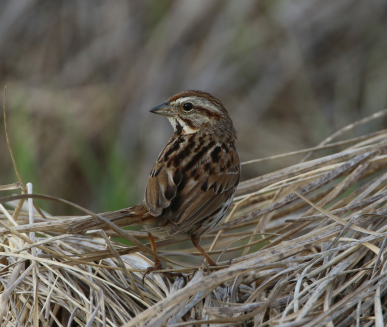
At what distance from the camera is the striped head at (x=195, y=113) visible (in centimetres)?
429

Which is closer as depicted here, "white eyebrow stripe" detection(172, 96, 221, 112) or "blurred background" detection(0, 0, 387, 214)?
"white eyebrow stripe" detection(172, 96, 221, 112)

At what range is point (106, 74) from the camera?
22.8 feet

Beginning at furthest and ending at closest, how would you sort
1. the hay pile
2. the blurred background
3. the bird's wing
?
the blurred background, the bird's wing, the hay pile

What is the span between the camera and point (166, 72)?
6.74 meters

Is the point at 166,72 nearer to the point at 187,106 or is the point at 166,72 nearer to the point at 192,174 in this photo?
the point at 187,106

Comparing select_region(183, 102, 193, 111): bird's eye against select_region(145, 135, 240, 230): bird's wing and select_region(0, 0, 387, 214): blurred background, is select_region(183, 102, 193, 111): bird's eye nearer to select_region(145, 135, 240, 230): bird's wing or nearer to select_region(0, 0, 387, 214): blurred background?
select_region(145, 135, 240, 230): bird's wing

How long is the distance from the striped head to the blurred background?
7.20 feet

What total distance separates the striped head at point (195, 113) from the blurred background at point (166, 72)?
2.20 metres

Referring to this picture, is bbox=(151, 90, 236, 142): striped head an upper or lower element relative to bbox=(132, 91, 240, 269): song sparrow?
upper

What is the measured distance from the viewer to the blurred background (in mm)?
6625

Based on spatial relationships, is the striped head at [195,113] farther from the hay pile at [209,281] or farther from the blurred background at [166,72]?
the blurred background at [166,72]

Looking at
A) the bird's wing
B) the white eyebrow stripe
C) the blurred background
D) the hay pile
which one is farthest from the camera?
the blurred background

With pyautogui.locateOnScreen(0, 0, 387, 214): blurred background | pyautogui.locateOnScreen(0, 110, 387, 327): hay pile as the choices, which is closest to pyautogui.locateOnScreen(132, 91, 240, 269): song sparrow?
pyautogui.locateOnScreen(0, 110, 387, 327): hay pile

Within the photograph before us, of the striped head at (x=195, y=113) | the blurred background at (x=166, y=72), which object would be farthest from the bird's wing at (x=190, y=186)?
the blurred background at (x=166, y=72)
